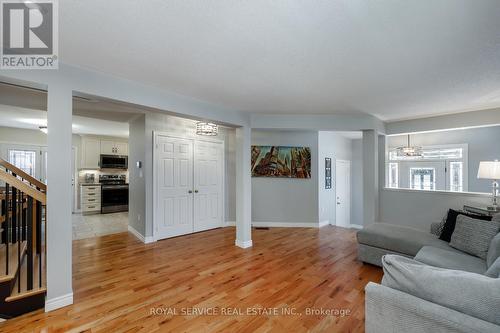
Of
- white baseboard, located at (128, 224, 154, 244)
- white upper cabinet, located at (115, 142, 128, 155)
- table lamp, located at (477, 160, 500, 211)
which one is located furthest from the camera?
white upper cabinet, located at (115, 142, 128, 155)

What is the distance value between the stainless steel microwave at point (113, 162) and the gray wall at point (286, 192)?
15.8 feet

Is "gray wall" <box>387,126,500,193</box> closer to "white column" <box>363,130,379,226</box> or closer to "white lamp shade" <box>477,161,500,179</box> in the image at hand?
"white lamp shade" <box>477,161,500,179</box>

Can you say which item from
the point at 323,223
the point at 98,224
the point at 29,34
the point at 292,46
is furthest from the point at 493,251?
the point at 98,224

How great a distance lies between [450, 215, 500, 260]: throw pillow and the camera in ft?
7.62

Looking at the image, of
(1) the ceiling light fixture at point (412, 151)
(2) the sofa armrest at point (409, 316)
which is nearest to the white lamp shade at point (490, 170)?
(1) the ceiling light fixture at point (412, 151)

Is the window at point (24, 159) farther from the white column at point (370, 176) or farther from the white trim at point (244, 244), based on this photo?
the white column at point (370, 176)

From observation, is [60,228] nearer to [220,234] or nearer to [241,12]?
[241,12]

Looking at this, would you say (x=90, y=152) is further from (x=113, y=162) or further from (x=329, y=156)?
(x=329, y=156)

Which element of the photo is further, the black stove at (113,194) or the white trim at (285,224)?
the black stove at (113,194)

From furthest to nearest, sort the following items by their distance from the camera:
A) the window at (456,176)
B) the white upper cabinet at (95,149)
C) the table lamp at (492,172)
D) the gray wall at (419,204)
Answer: the white upper cabinet at (95,149) → the window at (456,176) → the gray wall at (419,204) → the table lamp at (492,172)

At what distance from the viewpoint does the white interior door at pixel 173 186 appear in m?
4.33

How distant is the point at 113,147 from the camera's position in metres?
7.45

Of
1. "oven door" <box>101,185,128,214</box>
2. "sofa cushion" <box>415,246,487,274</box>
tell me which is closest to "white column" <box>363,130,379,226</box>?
"sofa cushion" <box>415,246,487,274</box>

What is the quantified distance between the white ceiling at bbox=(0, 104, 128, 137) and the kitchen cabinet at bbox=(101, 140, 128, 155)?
695 mm
